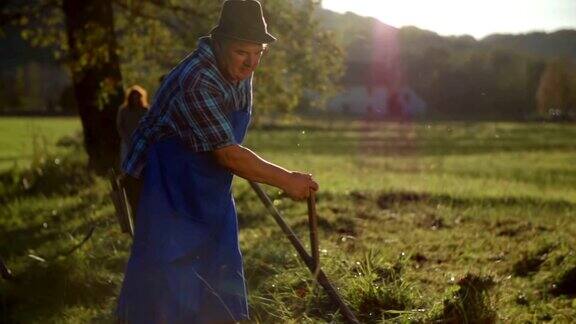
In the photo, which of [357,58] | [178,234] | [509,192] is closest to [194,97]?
[178,234]

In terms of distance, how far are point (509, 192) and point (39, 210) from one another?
23.2ft

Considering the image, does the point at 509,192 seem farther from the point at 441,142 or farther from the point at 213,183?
the point at 441,142

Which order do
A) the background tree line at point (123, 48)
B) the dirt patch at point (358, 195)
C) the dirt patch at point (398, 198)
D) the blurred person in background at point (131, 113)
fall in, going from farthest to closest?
the background tree line at point (123, 48), the dirt patch at point (358, 195), the dirt patch at point (398, 198), the blurred person in background at point (131, 113)

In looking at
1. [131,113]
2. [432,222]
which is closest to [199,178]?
[432,222]

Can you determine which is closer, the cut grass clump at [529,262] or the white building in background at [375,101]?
the cut grass clump at [529,262]

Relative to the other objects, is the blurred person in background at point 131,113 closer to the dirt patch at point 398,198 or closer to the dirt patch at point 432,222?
the dirt patch at point 398,198

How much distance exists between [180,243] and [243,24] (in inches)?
43.0

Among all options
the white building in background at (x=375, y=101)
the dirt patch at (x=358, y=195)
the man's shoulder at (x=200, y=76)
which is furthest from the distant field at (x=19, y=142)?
the white building in background at (x=375, y=101)

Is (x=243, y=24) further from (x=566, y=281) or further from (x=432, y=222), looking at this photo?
(x=432, y=222)

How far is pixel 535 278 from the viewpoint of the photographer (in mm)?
6715

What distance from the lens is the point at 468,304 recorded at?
491 centimetres

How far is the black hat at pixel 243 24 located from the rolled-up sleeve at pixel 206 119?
11.5 inches

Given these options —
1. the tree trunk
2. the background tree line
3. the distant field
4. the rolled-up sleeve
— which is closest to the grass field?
the tree trunk

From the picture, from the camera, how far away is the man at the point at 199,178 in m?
4.01
